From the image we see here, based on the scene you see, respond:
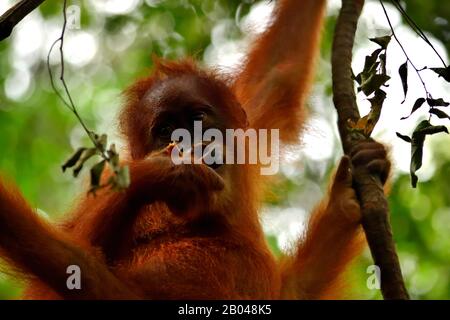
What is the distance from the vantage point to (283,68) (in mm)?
7113

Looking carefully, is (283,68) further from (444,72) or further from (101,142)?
(101,142)

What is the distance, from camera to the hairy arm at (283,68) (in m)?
6.96

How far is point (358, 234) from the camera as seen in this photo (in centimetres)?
551

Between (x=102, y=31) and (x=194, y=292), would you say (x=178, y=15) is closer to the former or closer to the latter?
(x=102, y=31)

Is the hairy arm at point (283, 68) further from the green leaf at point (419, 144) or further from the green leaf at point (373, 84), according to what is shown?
the green leaf at point (419, 144)

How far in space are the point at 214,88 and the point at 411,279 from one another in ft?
14.0

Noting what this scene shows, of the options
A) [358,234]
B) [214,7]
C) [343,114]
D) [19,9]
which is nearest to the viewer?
Result: [19,9]

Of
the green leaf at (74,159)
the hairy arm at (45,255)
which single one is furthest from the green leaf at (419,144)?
the hairy arm at (45,255)

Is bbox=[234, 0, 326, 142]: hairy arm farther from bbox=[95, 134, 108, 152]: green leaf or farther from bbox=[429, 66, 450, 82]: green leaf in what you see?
bbox=[95, 134, 108, 152]: green leaf

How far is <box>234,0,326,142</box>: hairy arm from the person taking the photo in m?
6.96

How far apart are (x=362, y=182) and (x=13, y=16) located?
2083 millimetres

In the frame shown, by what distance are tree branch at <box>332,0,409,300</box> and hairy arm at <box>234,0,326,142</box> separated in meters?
1.59
